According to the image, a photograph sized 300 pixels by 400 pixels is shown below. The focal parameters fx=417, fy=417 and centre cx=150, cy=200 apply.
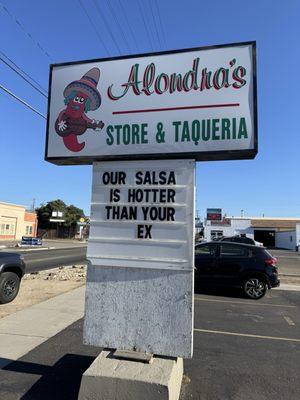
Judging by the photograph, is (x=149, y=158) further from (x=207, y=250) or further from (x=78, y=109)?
(x=207, y=250)

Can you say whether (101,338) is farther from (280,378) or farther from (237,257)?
(237,257)

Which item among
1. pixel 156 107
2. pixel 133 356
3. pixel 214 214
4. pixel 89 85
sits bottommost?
pixel 133 356

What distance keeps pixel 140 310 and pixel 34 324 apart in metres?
3.68

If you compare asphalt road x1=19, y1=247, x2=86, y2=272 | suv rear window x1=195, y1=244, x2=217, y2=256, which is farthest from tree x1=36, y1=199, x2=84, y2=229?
suv rear window x1=195, y1=244, x2=217, y2=256

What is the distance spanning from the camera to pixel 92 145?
5.12m

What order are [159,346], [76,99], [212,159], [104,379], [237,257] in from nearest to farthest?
[104,379]
[159,346]
[212,159]
[76,99]
[237,257]

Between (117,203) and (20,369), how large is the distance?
246 centimetres

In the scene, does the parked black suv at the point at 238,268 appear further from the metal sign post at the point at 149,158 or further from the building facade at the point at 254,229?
the building facade at the point at 254,229

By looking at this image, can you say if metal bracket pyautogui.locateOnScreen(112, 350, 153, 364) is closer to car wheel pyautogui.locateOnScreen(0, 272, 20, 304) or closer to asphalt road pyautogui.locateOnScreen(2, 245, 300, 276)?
car wheel pyautogui.locateOnScreen(0, 272, 20, 304)

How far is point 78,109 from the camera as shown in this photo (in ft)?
17.1

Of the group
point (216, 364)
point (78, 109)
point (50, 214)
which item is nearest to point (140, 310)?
point (216, 364)

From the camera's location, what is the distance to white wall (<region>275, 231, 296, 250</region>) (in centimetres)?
6706

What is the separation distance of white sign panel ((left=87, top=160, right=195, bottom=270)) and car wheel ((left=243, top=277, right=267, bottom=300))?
793 cm

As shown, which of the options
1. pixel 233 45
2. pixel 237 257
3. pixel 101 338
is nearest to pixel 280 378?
pixel 101 338
